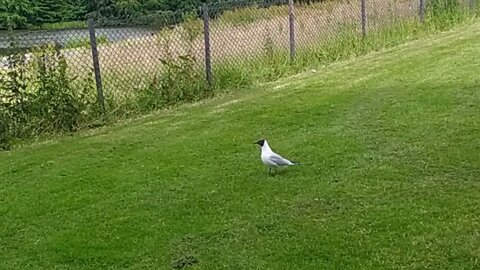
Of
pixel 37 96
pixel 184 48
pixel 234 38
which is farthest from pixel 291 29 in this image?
pixel 37 96

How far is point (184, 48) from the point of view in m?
8.59

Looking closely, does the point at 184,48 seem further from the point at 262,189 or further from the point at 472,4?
the point at 472,4

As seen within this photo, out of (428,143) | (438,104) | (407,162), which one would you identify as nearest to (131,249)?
(407,162)

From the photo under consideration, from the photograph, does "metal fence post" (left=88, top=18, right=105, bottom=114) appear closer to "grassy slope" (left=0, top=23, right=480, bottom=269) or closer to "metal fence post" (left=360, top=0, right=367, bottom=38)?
"grassy slope" (left=0, top=23, right=480, bottom=269)

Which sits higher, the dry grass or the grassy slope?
the dry grass

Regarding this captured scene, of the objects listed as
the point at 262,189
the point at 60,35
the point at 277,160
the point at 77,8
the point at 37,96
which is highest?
the point at 60,35

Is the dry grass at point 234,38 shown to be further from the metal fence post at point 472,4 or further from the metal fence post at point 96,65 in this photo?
Answer: the metal fence post at point 472,4

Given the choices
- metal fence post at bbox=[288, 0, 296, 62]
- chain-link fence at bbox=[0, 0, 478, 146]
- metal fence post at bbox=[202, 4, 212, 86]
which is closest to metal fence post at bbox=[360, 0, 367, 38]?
chain-link fence at bbox=[0, 0, 478, 146]

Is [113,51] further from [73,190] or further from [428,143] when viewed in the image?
[428,143]

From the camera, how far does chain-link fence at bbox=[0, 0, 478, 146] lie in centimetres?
703

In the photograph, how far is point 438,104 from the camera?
679 centimetres

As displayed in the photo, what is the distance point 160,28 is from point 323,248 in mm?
5605

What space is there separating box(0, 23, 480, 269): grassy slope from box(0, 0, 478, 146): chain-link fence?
A: 59 cm

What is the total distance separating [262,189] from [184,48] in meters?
Result: 4.26
